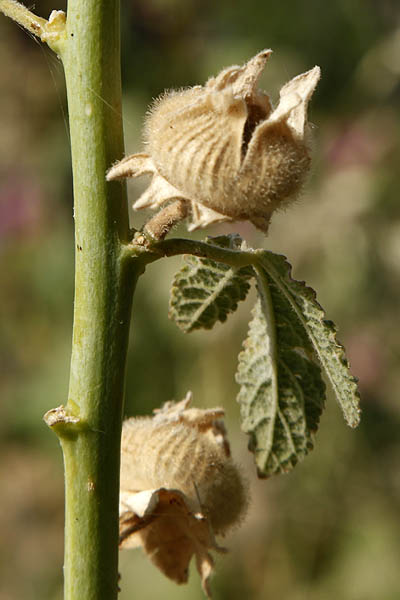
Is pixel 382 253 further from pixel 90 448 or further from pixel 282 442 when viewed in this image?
pixel 90 448

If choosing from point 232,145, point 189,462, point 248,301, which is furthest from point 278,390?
point 248,301

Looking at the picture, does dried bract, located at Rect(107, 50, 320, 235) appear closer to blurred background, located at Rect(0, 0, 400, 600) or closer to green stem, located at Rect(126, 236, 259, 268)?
green stem, located at Rect(126, 236, 259, 268)

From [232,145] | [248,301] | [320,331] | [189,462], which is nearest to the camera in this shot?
[232,145]

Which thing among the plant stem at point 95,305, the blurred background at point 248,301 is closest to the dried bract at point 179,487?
the plant stem at point 95,305

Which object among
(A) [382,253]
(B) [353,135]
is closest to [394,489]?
(A) [382,253]

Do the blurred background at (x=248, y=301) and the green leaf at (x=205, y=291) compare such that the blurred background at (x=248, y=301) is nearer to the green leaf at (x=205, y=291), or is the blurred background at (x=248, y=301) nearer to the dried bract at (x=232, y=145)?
the green leaf at (x=205, y=291)

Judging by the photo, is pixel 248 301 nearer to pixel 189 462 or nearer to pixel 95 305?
pixel 189 462

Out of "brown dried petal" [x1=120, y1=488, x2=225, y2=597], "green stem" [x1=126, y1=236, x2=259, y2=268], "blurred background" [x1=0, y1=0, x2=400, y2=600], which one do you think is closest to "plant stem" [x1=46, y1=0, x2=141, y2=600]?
"green stem" [x1=126, y1=236, x2=259, y2=268]
